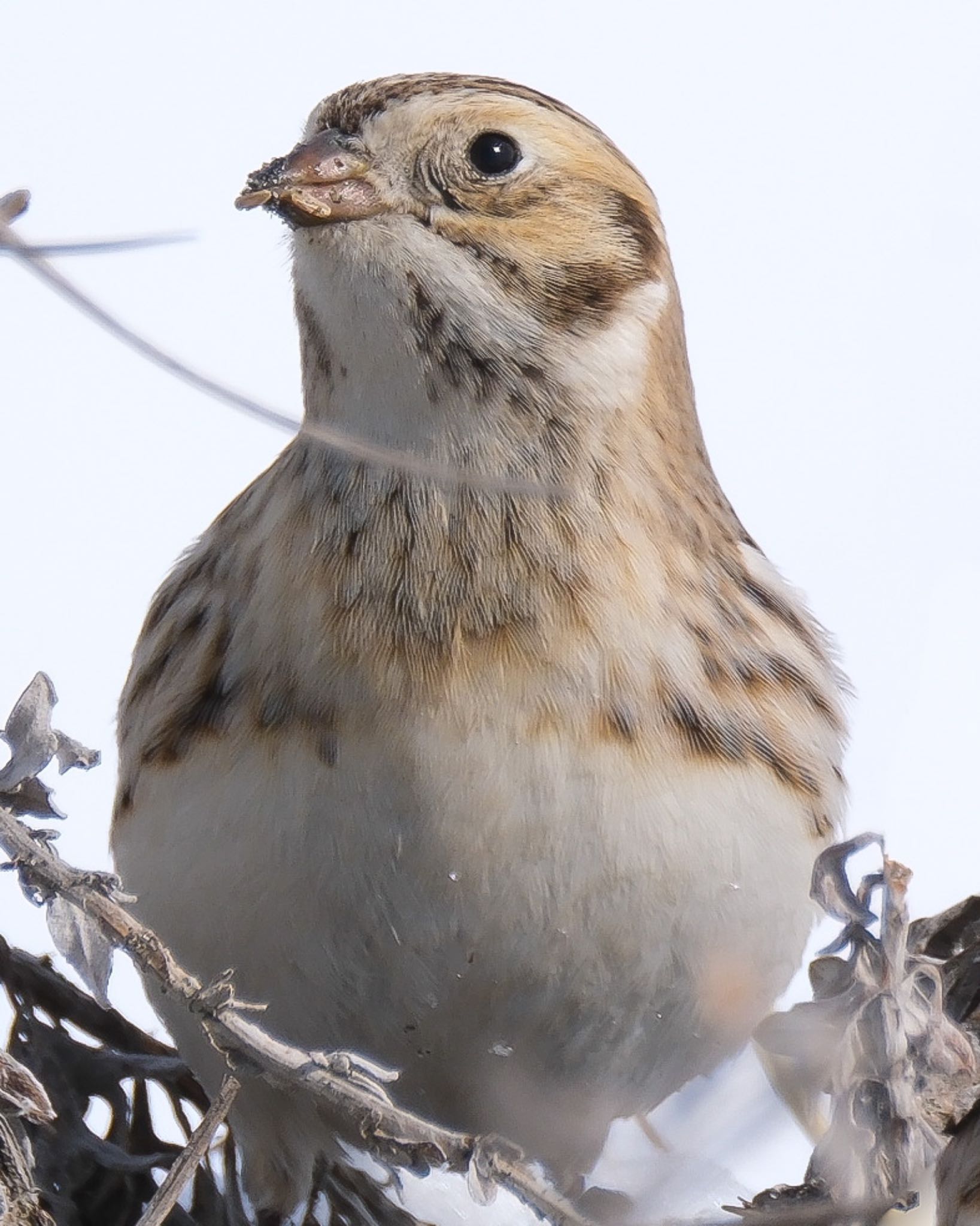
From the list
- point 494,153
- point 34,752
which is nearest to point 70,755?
point 34,752

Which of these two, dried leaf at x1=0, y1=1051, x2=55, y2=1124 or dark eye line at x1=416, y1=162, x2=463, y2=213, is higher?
dark eye line at x1=416, y1=162, x2=463, y2=213

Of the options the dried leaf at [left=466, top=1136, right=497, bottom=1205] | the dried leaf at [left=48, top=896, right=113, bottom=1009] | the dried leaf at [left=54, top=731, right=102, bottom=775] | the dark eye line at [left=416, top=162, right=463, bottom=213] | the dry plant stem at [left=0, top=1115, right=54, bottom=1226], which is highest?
the dark eye line at [left=416, top=162, right=463, bottom=213]

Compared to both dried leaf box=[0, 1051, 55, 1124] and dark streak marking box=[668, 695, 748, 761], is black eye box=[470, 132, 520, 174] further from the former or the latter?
dried leaf box=[0, 1051, 55, 1124]

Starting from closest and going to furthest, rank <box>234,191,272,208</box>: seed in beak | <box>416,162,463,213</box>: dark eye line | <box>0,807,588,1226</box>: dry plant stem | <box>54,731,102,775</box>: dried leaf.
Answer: <box>0,807,588,1226</box>: dry plant stem, <box>54,731,102,775</box>: dried leaf, <box>234,191,272,208</box>: seed in beak, <box>416,162,463,213</box>: dark eye line

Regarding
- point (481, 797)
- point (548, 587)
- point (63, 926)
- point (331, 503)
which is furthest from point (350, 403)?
point (63, 926)

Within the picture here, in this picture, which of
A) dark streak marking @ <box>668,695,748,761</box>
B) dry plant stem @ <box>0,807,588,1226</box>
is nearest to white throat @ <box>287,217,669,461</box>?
dark streak marking @ <box>668,695,748,761</box>

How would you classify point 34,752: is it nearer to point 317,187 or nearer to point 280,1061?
point 280,1061

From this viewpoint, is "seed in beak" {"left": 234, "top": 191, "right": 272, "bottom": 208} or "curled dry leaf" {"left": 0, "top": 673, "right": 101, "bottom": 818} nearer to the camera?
"curled dry leaf" {"left": 0, "top": 673, "right": 101, "bottom": 818}
